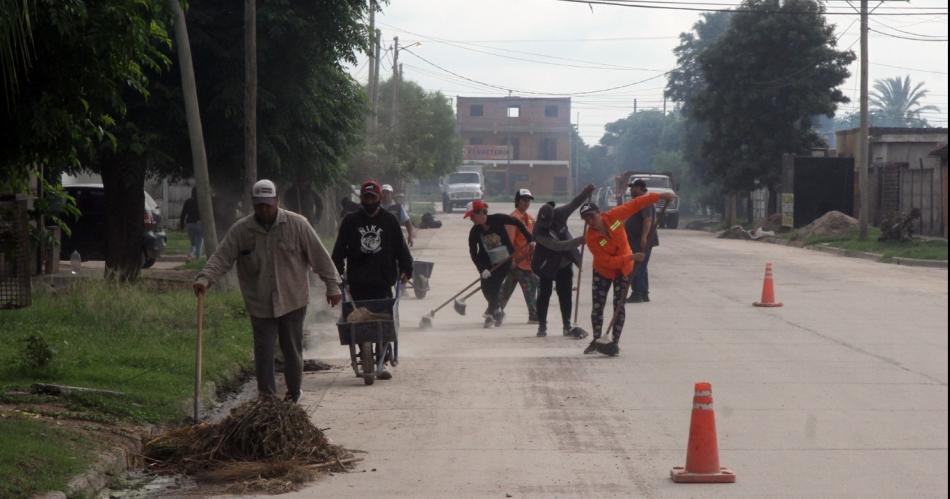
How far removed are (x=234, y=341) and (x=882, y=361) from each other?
6.53 meters

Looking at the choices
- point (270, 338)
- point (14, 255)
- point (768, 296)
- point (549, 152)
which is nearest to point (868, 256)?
point (768, 296)

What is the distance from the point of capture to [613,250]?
1330 centimetres

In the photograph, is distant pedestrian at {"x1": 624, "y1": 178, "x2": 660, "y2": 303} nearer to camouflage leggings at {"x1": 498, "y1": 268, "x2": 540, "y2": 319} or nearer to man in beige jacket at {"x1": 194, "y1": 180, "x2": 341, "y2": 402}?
camouflage leggings at {"x1": 498, "y1": 268, "x2": 540, "y2": 319}

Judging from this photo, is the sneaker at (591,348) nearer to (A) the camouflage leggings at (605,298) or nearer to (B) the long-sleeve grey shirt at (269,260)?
(A) the camouflage leggings at (605,298)

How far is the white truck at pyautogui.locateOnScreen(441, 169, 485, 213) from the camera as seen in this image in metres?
70.9

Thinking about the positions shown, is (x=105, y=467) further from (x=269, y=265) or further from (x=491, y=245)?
(x=491, y=245)

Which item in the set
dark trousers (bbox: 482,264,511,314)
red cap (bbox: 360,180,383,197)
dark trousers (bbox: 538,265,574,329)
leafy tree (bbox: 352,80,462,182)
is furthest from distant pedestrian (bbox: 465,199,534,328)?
leafy tree (bbox: 352,80,462,182)

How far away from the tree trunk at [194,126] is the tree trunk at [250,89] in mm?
958

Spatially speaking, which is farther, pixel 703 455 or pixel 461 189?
pixel 461 189

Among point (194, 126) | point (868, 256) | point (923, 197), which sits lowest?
point (868, 256)

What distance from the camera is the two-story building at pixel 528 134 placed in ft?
371

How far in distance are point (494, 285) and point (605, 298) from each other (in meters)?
2.64

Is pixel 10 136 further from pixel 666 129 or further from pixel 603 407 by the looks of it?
pixel 666 129

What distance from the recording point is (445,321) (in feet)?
56.5
